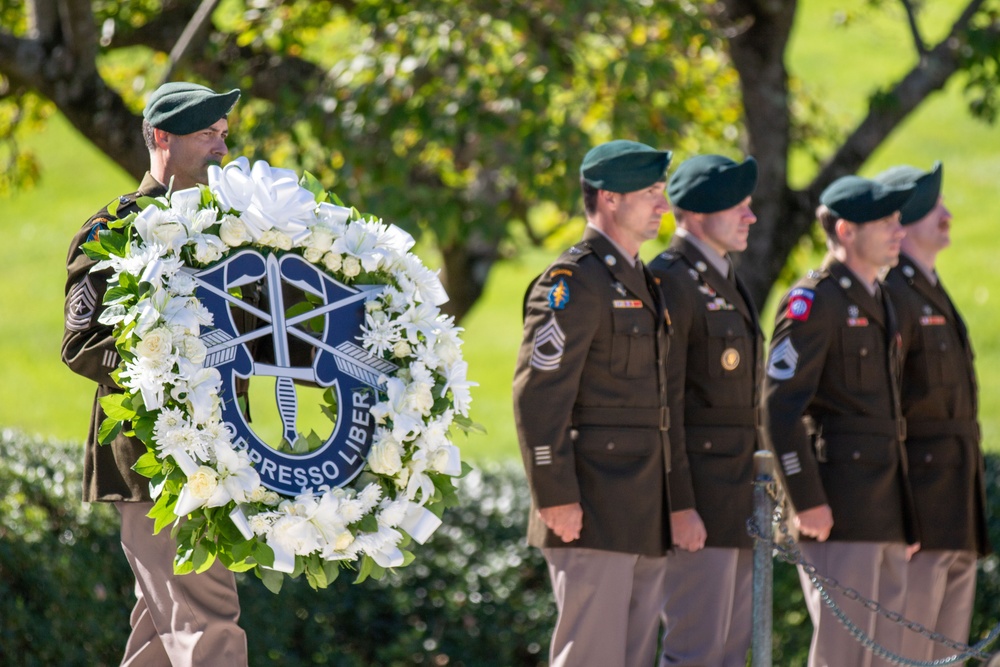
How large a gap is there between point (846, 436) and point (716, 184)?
3.67ft

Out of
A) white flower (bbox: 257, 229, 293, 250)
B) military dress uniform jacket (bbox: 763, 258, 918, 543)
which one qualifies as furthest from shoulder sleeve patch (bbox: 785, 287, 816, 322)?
white flower (bbox: 257, 229, 293, 250)

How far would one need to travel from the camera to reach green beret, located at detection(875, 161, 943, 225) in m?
6.09

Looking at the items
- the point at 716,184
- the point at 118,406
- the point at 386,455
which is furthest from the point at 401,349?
the point at 716,184

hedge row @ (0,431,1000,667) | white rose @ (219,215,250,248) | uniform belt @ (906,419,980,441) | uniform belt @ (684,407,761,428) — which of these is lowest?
hedge row @ (0,431,1000,667)

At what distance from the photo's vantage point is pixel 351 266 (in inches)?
169

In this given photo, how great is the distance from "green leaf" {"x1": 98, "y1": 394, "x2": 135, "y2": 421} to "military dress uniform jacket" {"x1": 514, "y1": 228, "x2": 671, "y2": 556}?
1.47 meters

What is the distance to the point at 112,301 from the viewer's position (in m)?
4.04

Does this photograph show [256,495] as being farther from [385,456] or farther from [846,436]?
[846,436]

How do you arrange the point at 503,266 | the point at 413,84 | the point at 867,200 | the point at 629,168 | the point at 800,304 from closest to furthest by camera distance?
the point at 629,168 < the point at 800,304 < the point at 867,200 < the point at 413,84 < the point at 503,266

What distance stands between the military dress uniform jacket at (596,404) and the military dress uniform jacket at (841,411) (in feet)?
2.13

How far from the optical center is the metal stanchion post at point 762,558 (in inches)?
187

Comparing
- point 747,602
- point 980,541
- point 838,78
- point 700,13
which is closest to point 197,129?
point 747,602

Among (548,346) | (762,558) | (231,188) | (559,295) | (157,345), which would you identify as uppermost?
(231,188)

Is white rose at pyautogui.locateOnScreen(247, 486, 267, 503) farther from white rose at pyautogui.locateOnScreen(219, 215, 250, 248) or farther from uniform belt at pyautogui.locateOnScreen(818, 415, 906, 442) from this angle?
uniform belt at pyautogui.locateOnScreen(818, 415, 906, 442)
